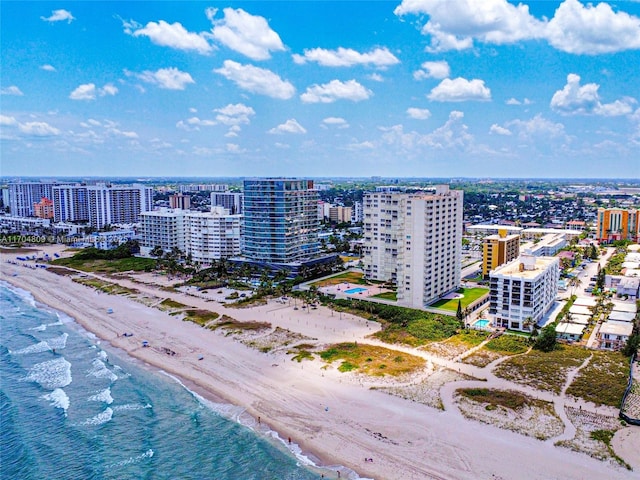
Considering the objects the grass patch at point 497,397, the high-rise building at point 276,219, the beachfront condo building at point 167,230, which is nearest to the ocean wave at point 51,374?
the grass patch at point 497,397

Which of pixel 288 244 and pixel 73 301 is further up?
pixel 288 244

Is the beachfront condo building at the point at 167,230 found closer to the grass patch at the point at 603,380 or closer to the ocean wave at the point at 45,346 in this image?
the ocean wave at the point at 45,346

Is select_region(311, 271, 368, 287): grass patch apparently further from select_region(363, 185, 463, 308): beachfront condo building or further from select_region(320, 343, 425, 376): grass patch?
select_region(320, 343, 425, 376): grass patch

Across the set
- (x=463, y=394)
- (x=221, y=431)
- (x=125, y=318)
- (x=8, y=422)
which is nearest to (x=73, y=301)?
(x=125, y=318)

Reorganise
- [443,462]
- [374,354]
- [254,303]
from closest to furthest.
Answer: [443,462] → [374,354] → [254,303]

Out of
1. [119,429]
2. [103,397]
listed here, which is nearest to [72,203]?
[103,397]

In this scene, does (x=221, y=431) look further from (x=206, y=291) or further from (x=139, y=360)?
(x=206, y=291)

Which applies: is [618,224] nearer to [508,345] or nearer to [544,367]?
[508,345]
